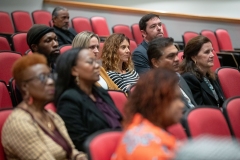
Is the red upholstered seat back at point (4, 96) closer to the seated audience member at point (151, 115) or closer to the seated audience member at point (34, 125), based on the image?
the seated audience member at point (34, 125)

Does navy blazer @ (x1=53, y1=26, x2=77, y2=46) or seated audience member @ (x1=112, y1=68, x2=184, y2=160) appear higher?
seated audience member @ (x1=112, y1=68, x2=184, y2=160)

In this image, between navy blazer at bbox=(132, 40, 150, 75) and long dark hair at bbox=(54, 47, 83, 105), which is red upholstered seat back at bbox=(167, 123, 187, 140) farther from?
navy blazer at bbox=(132, 40, 150, 75)

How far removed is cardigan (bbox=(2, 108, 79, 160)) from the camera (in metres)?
1.51

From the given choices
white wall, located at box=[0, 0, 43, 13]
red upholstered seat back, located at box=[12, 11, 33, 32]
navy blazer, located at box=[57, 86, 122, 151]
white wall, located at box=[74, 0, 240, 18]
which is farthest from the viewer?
white wall, located at box=[74, 0, 240, 18]

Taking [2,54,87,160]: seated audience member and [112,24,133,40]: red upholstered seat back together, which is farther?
[112,24,133,40]: red upholstered seat back

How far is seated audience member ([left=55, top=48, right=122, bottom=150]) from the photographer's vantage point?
1.77 metres

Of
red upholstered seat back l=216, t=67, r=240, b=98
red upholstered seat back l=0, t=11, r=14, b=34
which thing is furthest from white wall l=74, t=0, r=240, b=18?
red upholstered seat back l=216, t=67, r=240, b=98

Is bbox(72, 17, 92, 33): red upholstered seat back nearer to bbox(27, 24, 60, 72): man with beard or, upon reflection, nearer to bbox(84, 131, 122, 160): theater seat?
bbox(27, 24, 60, 72): man with beard

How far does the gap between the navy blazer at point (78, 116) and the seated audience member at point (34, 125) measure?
0.08 m

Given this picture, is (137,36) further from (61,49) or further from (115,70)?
(115,70)

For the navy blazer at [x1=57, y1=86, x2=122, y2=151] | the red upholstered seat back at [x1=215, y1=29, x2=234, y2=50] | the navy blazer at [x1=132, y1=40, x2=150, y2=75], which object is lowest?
the red upholstered seat back at [x1=215, y1=29, x2=234, y2=50]

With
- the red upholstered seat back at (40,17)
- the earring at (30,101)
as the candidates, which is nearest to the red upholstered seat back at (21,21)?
the red upholstered seat back at (40,17)

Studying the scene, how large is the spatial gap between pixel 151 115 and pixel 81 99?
61 centimetres

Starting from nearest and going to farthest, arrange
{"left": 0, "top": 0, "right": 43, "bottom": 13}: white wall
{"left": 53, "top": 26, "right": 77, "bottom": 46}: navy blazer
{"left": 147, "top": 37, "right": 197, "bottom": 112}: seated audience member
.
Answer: {"left": 147, "top": 37, "right": 197, "bottom": 112}: seated audience member → {"left": 53, "top": 26, "right": 77, "bottom": 46}: navy blazer → {"left": 0, "top": 0, "right": 43, "bottom": 13}: white wall
